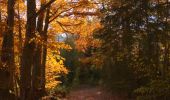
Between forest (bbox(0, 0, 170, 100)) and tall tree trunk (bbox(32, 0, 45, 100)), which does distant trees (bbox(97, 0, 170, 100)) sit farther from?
tall tree trunk (bbox(32, 0, 45, 100))

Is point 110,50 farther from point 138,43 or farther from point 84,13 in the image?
point 84,13

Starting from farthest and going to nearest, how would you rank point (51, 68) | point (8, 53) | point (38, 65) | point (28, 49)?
point (51, 68) → point (38, 65) → point (8, 53) → point (28, 49)

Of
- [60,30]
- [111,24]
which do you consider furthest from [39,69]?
[111,24]

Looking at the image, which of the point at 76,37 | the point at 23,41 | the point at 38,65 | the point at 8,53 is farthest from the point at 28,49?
the point at 76,37

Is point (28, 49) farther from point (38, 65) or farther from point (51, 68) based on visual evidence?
point (51, 68)

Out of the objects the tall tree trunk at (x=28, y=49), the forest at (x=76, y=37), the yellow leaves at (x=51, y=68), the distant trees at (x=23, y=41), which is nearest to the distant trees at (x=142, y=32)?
the forest at (x=76, y=37)

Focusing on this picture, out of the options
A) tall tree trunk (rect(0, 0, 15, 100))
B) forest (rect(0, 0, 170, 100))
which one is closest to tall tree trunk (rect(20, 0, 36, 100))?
forest (rect(0, 0, 170, 100))

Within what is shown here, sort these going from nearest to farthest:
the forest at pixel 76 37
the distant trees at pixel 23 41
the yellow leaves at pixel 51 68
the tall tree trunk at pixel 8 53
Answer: the distant trees at pixel 23 41 → the tall tree trunk at pixel 8 53 → the forest at pixel 76 37 → the yellow leaves at pixel 51 68

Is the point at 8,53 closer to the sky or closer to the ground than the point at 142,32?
closer to the ground

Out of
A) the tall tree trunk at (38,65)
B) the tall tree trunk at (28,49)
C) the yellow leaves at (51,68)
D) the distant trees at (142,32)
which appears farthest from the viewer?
the yellow leaves at (51,68)

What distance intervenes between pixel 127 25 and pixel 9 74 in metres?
5.77

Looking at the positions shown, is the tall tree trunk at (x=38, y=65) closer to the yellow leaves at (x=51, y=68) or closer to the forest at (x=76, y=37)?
the forest at (x=76, y=37)

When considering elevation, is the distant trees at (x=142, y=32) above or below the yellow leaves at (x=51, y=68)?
above

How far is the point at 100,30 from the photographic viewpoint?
1792 centimetres
